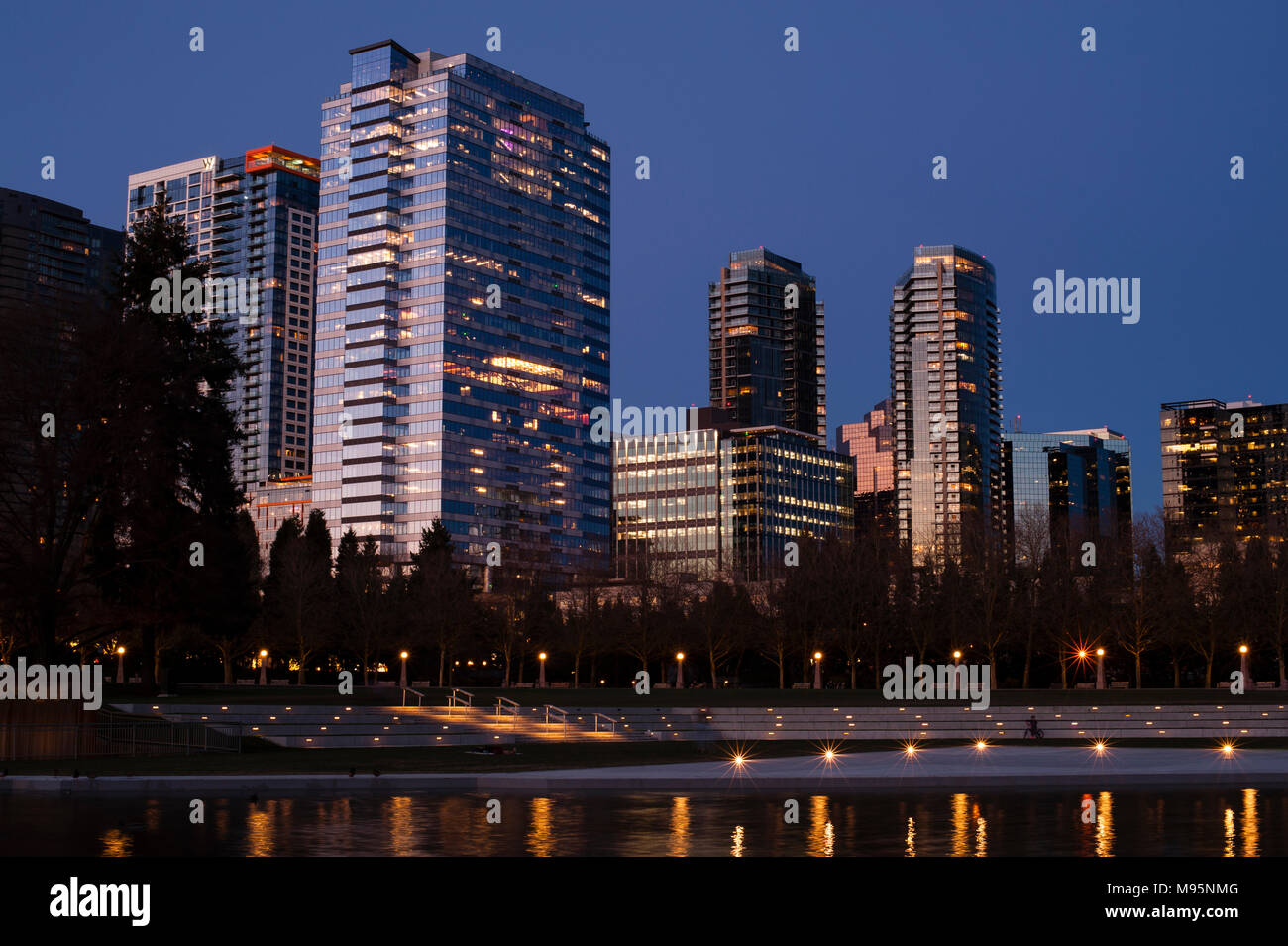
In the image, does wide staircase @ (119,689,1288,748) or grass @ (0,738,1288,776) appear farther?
wide staircase @ (119,689,1288,748)

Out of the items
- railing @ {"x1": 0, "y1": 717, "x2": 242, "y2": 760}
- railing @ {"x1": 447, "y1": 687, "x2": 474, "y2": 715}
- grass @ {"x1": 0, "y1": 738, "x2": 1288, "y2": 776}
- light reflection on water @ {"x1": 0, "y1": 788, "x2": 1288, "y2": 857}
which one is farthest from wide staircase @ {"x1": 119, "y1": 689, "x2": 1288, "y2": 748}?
light reflection on water @ {"x1": 0, "y1": 788, "x2": 1288, "y2": 857}

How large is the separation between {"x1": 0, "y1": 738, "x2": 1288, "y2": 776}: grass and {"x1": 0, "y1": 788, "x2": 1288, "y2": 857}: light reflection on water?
466 cm

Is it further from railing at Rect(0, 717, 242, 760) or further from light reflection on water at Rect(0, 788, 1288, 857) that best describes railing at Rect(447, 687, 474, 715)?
light reflection on water at Rect(0, 788, 1288, 857)

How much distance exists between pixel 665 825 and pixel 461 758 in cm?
1592

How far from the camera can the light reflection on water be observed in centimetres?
1856

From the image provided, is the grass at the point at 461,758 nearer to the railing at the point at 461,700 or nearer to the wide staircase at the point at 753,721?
the wide staircase at the point at 753,721

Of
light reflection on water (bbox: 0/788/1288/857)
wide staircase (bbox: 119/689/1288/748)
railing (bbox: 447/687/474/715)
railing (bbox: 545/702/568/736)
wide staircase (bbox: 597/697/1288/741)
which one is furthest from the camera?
railing (bbox: 447/687/474/715)

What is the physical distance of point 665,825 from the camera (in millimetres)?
21719

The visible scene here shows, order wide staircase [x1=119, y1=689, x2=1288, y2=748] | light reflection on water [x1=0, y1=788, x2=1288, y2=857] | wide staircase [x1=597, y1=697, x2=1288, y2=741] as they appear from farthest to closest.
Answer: wide staircase [x1=597, y1=697, x2=1288, y2=741], wide staircase [x1=119, y1=689, x2=1288, y2=748], light reflection on water [x1=0, y1=788, x2=1288, y2=857]

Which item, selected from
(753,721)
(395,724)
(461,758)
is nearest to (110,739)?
(461,758)

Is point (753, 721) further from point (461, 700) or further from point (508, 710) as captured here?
point (461, 700)

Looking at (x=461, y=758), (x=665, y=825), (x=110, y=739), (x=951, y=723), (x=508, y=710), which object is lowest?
(x=951, y=723)
